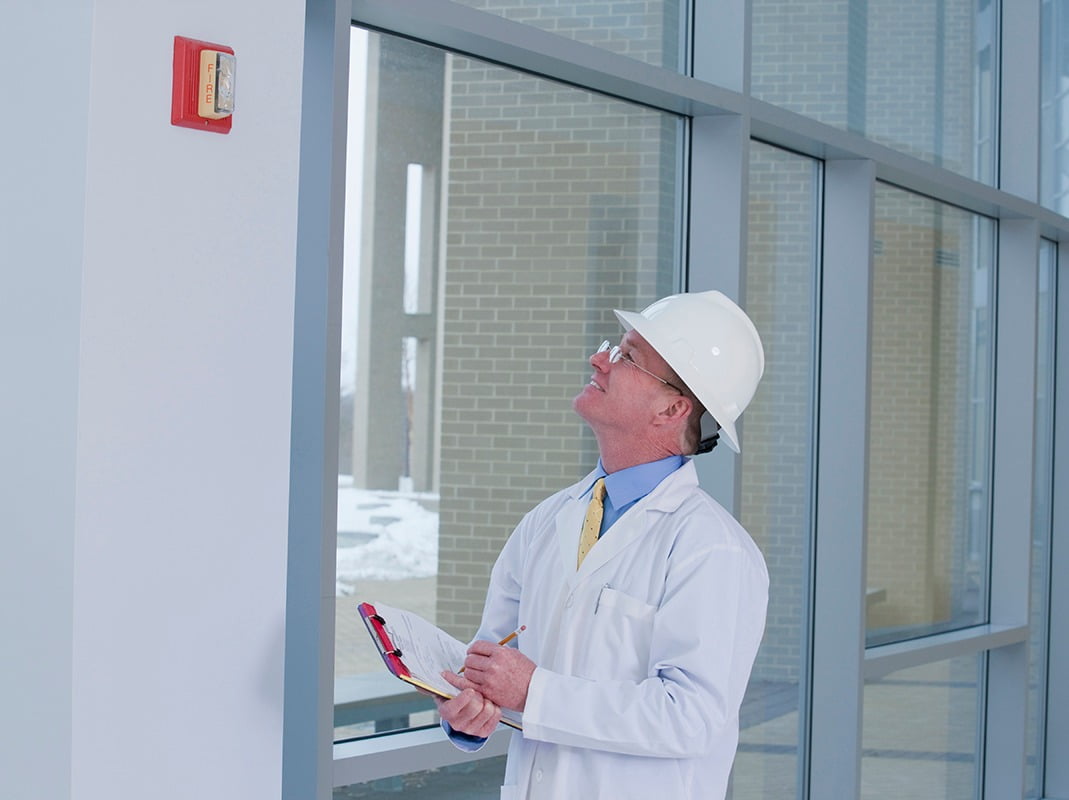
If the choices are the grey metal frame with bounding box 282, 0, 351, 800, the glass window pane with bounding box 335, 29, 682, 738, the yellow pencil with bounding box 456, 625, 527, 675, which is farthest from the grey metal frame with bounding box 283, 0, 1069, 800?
the yellow pencil with bounding box 456, 625, 527, 675

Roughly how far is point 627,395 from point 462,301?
1.02m

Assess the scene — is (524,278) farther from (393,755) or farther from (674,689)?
(674,689)

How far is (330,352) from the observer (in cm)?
235

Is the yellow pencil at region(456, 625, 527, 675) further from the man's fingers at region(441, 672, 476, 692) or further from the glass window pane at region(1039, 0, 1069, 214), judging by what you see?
the glass window pane at region(1039, 0, 1069, 214)

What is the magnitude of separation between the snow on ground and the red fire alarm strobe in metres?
0.99

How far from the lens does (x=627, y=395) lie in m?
2.06

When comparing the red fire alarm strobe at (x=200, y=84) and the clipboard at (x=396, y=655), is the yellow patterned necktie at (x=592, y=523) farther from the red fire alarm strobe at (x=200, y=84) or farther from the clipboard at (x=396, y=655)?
the red fire alarm strobe at (x=200, y=84)

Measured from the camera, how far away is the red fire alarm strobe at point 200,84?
6.67 ft

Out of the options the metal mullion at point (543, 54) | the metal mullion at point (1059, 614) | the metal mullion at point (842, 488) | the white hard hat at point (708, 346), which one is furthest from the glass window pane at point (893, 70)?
the white hard hat at point (708, 346)

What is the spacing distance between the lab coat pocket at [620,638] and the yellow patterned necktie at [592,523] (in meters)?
0.11

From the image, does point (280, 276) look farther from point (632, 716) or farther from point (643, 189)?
point (643, 189)

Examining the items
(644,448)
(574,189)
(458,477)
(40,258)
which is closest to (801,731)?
(458,477)

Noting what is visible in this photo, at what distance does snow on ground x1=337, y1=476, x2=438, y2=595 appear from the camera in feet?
9.14

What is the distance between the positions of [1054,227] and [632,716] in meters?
3.97
